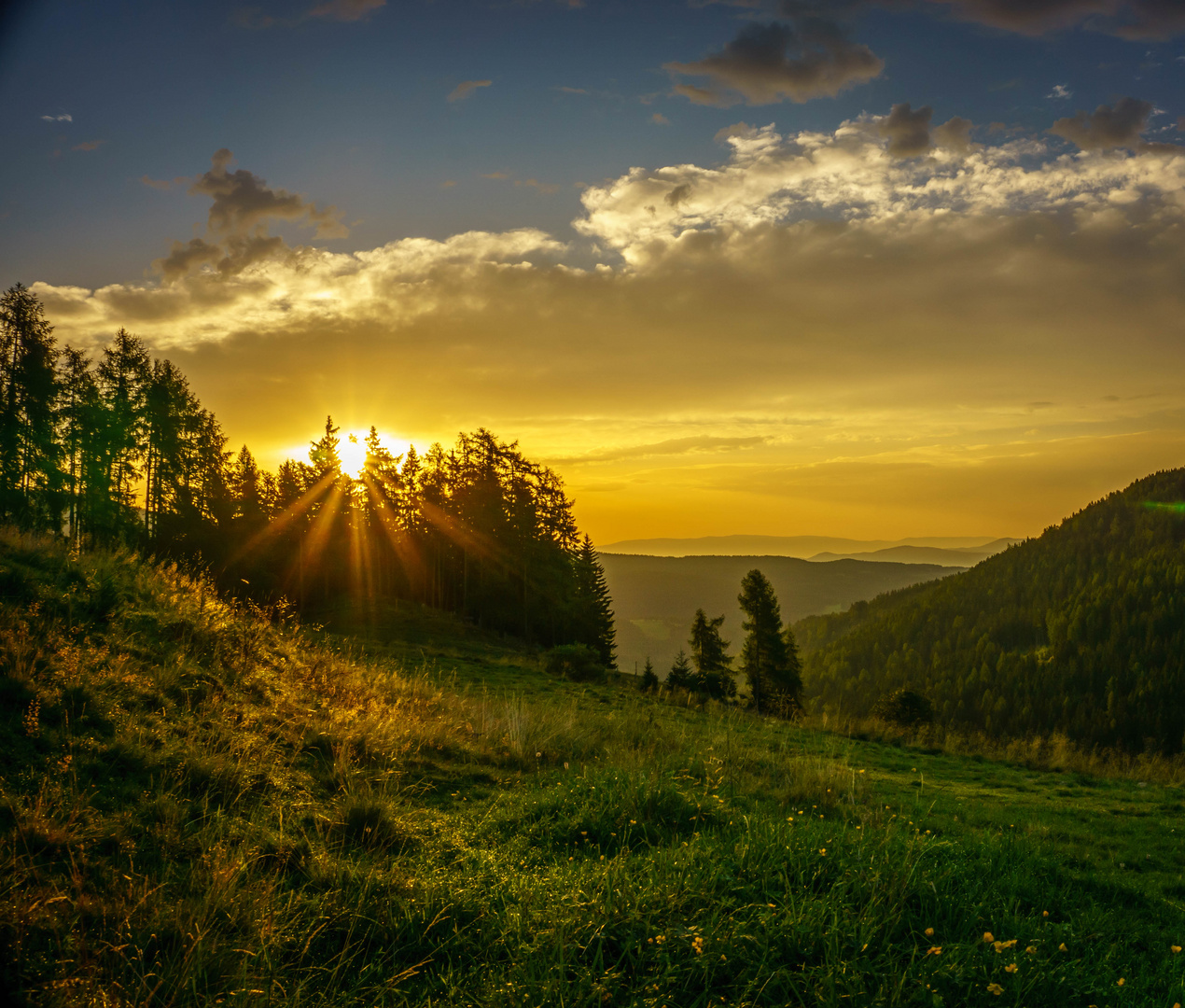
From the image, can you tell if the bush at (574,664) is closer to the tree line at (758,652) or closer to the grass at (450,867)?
the tree line at (758,652)

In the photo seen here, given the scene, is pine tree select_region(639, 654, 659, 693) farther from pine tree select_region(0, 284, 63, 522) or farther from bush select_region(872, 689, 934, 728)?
pine tree select_region(0, 284, 63, 522)

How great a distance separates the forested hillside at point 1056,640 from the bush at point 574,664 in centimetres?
6326

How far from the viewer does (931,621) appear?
139375 mm

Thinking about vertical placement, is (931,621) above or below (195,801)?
below

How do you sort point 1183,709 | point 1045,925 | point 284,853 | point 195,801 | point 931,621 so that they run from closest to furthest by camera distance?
point 1045,925, point 284,853, point 195,801, point 1183,709, point 931,621

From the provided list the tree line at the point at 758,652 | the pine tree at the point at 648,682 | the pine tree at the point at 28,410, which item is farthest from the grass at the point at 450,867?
the tree line at the point at 758,652

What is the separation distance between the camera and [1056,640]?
116m

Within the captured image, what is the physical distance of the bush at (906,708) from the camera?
37.1 meters

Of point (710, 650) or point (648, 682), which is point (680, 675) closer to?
point (710, 650)

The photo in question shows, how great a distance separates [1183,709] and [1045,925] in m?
120

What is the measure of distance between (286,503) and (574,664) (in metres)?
31.4

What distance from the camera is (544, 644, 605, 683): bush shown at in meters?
27.6

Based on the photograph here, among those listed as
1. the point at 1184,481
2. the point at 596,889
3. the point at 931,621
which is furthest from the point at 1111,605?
the point at 596,889

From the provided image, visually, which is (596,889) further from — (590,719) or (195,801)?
(590,719)
